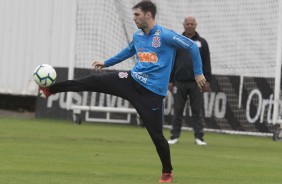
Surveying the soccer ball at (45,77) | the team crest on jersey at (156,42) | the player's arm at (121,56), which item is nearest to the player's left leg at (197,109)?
the player's arm at (121,56)

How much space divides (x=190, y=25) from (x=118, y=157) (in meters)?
4.05

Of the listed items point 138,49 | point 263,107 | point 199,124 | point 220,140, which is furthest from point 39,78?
point 263,107

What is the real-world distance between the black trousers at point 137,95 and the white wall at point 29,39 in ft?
47.2

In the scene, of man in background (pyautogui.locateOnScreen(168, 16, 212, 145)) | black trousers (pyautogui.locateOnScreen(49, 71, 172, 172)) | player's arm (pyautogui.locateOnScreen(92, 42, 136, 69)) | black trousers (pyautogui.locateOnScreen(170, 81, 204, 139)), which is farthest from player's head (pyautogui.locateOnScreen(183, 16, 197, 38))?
black trousers (pyautogui.locateOnScreen(49, 71, 172, 172))

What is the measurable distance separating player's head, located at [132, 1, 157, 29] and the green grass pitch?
1959 mm

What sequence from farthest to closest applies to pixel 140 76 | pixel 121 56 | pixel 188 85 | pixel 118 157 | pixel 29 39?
1. pixel 29 39
2. pixel 188 85
3. pixel 118 157
4. pixel 121 56
5. pixel 140 76

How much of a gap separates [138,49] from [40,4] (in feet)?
49.6

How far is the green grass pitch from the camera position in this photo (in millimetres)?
11188

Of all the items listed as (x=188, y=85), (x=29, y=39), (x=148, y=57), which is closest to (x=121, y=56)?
(x=148, y=57)

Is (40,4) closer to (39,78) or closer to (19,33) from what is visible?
(19,33)

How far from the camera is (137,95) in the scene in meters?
10.9

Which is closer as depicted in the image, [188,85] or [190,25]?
[190,25]

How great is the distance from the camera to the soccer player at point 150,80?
35.5 ft

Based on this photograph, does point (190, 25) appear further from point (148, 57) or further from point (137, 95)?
point (137, 95)
